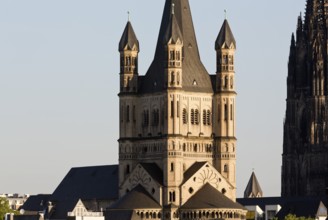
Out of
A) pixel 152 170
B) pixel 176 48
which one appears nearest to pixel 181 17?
pixel 176 48

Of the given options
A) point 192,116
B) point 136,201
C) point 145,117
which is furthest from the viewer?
point 145,117

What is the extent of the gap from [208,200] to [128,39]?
20636 mm

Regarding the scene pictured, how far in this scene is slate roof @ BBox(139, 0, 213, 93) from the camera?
602 ft

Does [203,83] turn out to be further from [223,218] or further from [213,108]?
[223,218]

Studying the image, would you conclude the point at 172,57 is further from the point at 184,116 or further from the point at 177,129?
the point at 177,129

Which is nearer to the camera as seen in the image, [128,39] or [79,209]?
[128,39]

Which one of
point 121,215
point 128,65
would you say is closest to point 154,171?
point 121,215

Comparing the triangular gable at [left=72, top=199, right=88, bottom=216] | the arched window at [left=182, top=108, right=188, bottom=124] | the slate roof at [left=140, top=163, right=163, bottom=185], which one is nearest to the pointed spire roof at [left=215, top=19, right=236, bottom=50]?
the arched window at [left=182, top=108, right=188, bottom=124]

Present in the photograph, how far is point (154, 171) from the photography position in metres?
182

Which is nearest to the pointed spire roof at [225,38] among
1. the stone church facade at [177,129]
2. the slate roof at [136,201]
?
the stone church facade at [177,129]

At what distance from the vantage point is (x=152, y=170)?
597ft

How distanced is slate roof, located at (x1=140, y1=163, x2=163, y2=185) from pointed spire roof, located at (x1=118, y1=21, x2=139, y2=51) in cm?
1325

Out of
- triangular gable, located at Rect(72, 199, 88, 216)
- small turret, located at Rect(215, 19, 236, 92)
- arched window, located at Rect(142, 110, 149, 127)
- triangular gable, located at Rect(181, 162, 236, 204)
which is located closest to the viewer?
triangular gable, located at Rect(181, 162, 236, 204)

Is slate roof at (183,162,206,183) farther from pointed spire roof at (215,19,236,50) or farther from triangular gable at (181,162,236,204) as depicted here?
pointed spire roof at (215,19,236,50)
